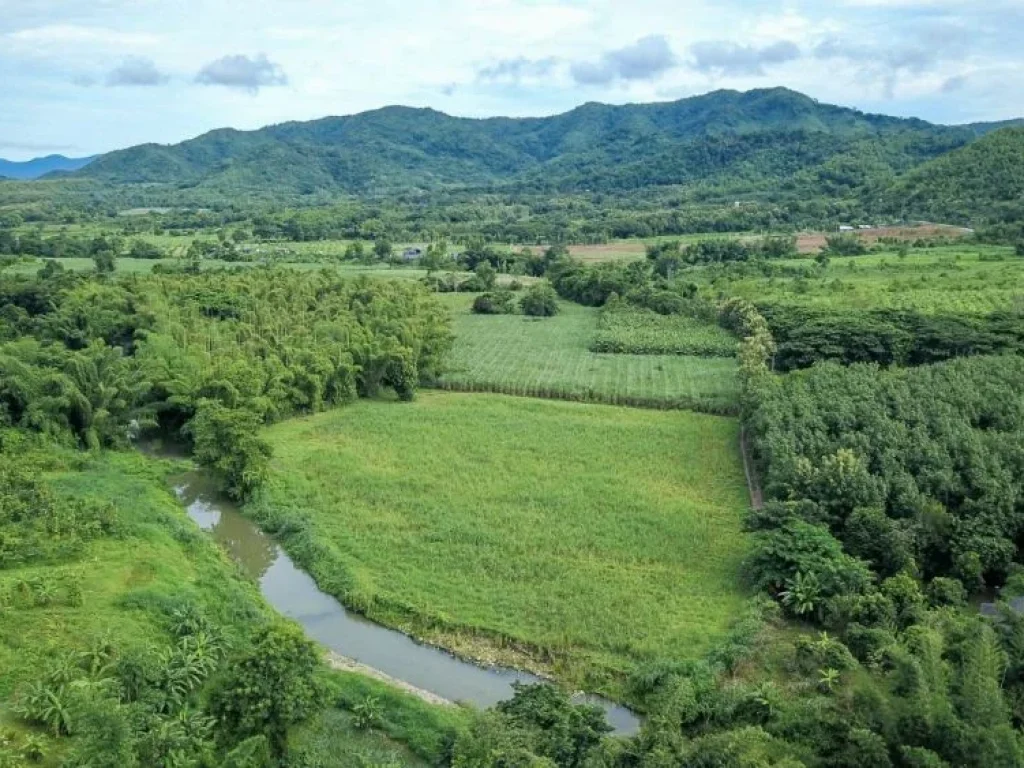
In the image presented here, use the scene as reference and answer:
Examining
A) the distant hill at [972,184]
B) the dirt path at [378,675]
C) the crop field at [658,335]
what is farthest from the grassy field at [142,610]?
the distant hill at [972,184]

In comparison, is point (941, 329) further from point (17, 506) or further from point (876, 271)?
point (17, 506)

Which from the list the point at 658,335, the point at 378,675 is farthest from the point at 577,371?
the point at 378,675

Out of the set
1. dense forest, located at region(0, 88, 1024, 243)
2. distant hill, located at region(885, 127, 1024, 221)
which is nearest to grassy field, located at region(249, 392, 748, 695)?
dense forest, located at region(0, 88, 1024, 243)

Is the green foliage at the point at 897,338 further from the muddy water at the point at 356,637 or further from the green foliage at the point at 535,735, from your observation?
the green foliage at the point at 535,735

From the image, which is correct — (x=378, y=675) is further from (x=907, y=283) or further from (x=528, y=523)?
(x=907, y=283)

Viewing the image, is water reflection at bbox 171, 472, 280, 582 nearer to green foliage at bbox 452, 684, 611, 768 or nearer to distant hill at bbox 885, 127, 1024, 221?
green foliage at bbox 452, 684, 611, 768

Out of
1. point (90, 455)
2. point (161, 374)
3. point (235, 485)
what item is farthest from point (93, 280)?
point (235, 485)
